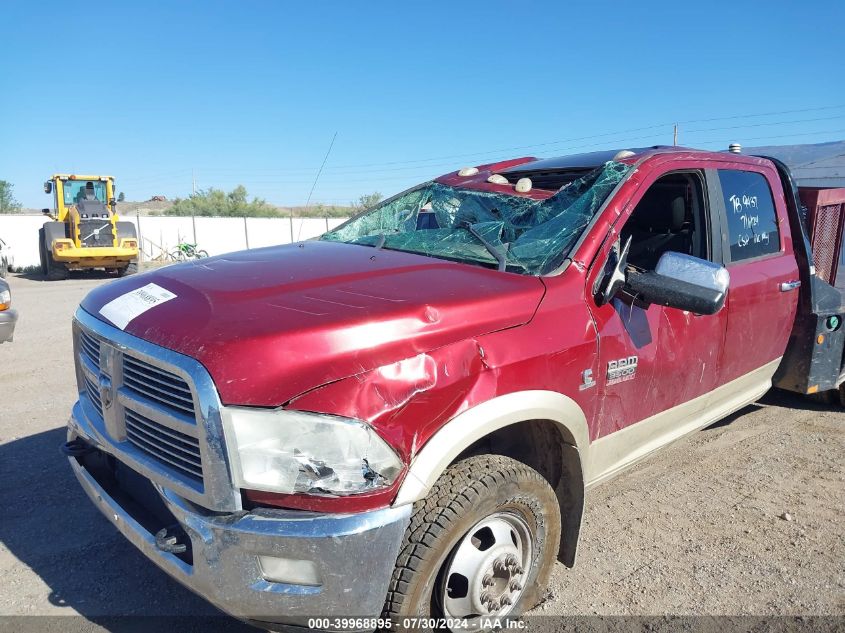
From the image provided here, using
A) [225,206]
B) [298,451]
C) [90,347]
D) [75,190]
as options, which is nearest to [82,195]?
[75,190]

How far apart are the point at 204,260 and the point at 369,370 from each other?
4.73 feet

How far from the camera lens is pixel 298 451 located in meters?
1.82

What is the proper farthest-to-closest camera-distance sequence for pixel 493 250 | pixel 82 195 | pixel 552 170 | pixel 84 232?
pixel 82 195 < pixel 84 232 < pixel 552 170 < pixel 493 250

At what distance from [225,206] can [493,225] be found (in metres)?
44.8

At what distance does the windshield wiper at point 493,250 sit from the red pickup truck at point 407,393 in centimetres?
1

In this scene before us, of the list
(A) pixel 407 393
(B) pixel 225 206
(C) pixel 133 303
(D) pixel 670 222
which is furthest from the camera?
(B) pixel 225 206

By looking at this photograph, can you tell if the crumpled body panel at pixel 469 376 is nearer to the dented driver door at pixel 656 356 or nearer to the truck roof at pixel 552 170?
the dented driver door at pixel 656 356

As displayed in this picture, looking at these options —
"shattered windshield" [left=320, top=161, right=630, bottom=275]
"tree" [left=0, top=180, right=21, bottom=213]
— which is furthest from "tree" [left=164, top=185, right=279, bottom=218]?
"shattered windshield" [left=320, top=161, right=630, bottom=275]

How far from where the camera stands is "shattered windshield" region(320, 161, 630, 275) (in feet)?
8.89

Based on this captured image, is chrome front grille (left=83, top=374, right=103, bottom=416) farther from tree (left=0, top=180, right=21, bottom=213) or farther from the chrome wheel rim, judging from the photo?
tree (left=0, top=180, right=21, bottom=213)

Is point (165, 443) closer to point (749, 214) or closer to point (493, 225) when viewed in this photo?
point (493, 225)

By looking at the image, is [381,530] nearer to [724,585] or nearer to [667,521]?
[724,585]

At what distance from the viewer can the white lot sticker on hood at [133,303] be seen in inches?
88.6

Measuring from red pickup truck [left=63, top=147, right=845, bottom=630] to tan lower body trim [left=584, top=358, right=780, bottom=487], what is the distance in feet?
0.06
